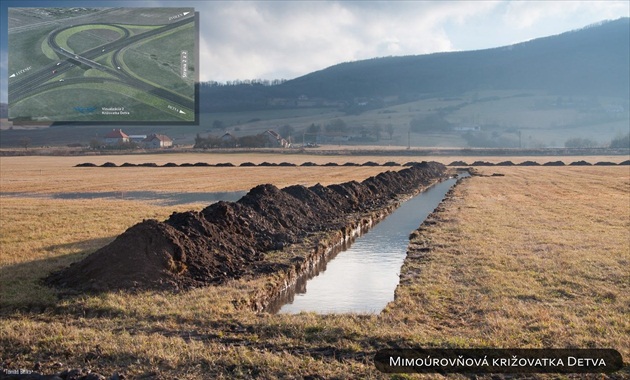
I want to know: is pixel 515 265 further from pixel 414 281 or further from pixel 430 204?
pixel 430 204

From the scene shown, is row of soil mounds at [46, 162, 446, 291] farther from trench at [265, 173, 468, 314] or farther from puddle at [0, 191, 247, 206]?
puddle at [0, 191, 247, 206]

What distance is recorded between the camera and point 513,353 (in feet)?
27.1

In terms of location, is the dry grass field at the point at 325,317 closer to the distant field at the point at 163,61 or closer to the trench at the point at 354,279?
the trench at the point at 354,279

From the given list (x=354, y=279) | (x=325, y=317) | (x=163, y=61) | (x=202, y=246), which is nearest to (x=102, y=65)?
(x=163, y=61)

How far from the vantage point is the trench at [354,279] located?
1234cm

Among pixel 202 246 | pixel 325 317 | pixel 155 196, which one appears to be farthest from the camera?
pixel 155 196

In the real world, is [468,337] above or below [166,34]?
below

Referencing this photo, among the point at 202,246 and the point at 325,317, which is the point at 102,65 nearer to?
the point at 202,246

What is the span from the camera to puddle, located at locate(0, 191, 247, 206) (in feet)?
112

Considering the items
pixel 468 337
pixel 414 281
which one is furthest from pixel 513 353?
pixel 414 281

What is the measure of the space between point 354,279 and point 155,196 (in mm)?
24858

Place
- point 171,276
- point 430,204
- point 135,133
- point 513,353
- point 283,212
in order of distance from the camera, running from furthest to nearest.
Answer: point 135,133 < point 430,204 < point 283,212 < point 171,276 < point 513,353

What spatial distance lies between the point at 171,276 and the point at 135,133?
613 ft

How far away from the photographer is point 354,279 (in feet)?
48.9
